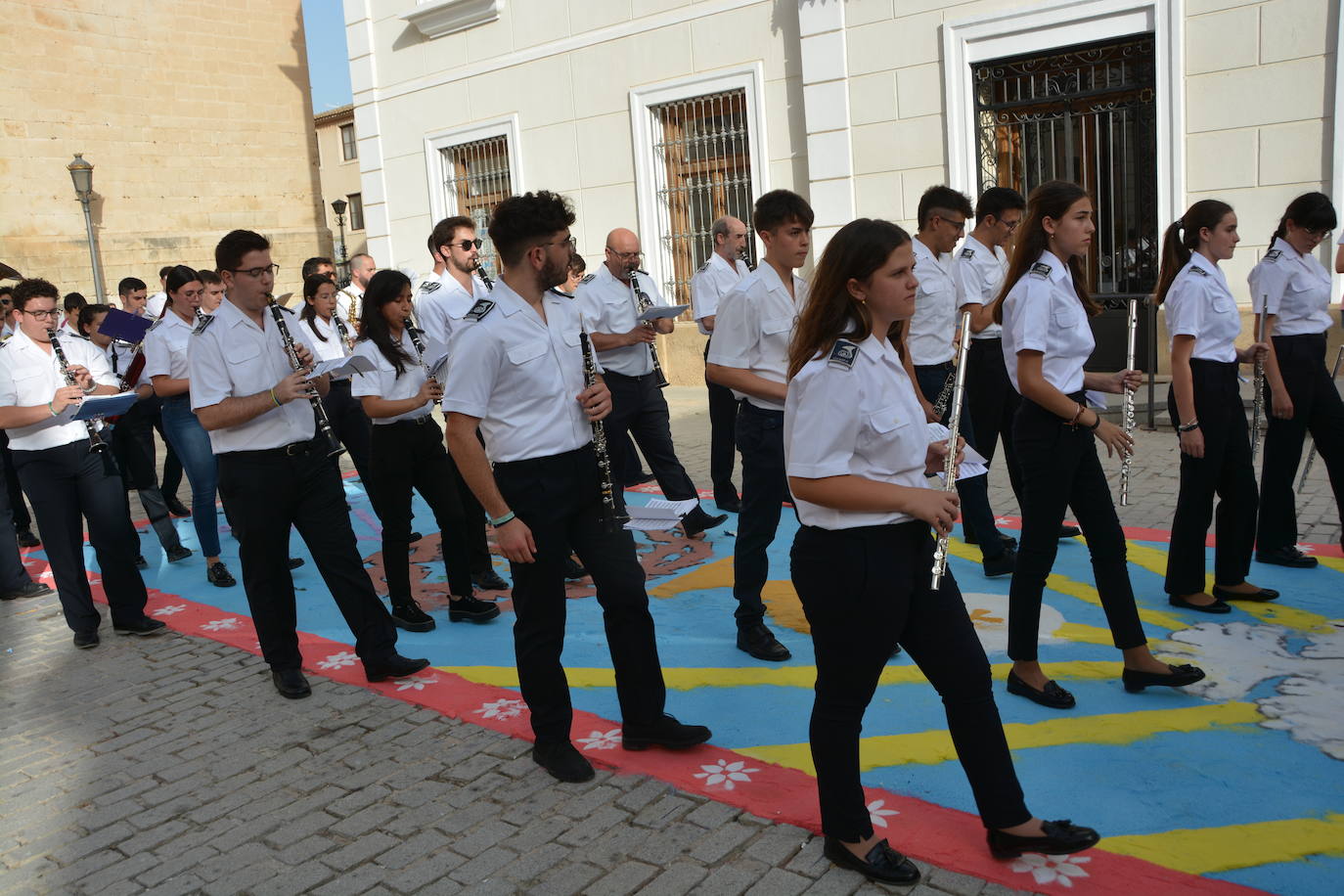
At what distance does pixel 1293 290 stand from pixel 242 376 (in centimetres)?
486

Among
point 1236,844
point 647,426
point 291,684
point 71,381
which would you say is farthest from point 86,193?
point 1236,844

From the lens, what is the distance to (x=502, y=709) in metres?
4.50

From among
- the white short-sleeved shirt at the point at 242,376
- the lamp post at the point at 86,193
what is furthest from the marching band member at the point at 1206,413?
the lamp post at the point at 86,193

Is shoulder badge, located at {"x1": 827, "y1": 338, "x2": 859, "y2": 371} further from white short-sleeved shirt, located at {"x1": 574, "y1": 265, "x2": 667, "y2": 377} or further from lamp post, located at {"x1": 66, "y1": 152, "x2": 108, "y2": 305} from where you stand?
lamp post, located at {"x1": 66, "y1": 152, "x2": 108, "y2": 305}

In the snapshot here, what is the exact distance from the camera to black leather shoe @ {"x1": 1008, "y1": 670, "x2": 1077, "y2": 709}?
4066 millimetres

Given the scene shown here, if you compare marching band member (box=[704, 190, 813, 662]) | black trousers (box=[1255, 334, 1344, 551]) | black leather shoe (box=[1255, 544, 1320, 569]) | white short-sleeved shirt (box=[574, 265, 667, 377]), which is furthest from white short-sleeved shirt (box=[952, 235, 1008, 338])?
white short-sleeved shirt (box=[574, 265, 667, 377])

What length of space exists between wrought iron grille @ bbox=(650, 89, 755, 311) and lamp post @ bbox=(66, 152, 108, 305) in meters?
10.9

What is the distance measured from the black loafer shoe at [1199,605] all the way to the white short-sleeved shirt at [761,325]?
2080 mm

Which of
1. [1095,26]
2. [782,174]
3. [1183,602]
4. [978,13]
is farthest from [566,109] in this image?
[1183,602]

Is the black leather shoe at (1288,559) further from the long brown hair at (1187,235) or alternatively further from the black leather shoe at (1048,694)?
the black leather shoe at (1048,694)

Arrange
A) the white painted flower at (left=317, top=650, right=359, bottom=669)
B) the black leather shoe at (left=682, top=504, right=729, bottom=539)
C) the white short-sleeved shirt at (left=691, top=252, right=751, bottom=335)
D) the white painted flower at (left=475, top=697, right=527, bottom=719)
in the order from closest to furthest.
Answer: the white painted flower at (left=475, top=697, right=527, bottom=719), the white painted flower at (left=317, top=650, right=359, bottom=669), the black leather shoe at (left=682, top=504, right=729, bottom=539), the white short-sleeved shirt at (left=691, top=252, right=751, bottom=335)

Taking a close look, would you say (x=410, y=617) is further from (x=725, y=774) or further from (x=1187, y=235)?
(x=1187, y=235)

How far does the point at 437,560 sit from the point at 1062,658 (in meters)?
3.96

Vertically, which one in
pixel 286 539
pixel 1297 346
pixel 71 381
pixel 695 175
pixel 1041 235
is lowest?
pixel 286 539
